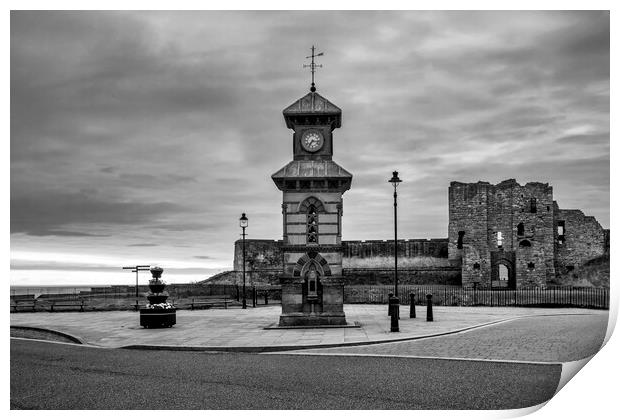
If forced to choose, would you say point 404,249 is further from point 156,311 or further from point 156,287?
point 156,311

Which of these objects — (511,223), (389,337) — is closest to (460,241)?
(511,223)

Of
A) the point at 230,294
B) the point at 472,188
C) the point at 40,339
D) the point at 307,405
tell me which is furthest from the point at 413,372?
the point at 472,188

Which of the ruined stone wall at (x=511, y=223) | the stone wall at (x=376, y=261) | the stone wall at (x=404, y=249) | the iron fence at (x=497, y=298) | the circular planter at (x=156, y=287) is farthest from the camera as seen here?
the stone wall at (x=404, y=249)

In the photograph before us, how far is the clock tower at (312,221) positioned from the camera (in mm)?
18156

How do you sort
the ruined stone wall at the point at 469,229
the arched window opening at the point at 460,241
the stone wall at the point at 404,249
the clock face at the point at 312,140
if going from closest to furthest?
the clock face at the point at 312,140 < the ruined stone wall at the point at 469,229 < the arched window opening at the point at 460,241 < the stone wall at the point at 404,249

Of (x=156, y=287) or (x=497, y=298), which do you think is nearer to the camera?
(x=156, y=287)

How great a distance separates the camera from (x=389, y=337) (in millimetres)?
15508

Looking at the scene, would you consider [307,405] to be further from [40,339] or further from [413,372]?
[40,339]

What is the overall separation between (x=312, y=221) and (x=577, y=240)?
43.0 m

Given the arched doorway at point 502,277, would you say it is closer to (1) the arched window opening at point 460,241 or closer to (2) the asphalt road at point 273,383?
(1) the arched window opening at point 460,241

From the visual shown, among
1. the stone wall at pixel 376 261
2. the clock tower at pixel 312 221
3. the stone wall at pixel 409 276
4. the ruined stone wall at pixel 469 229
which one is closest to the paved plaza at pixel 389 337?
the clock tower at pixel 312 221

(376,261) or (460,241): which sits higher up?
(460,241)

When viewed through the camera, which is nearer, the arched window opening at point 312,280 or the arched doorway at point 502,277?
the arched window opening at point 312,280

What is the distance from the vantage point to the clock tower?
1816cm
